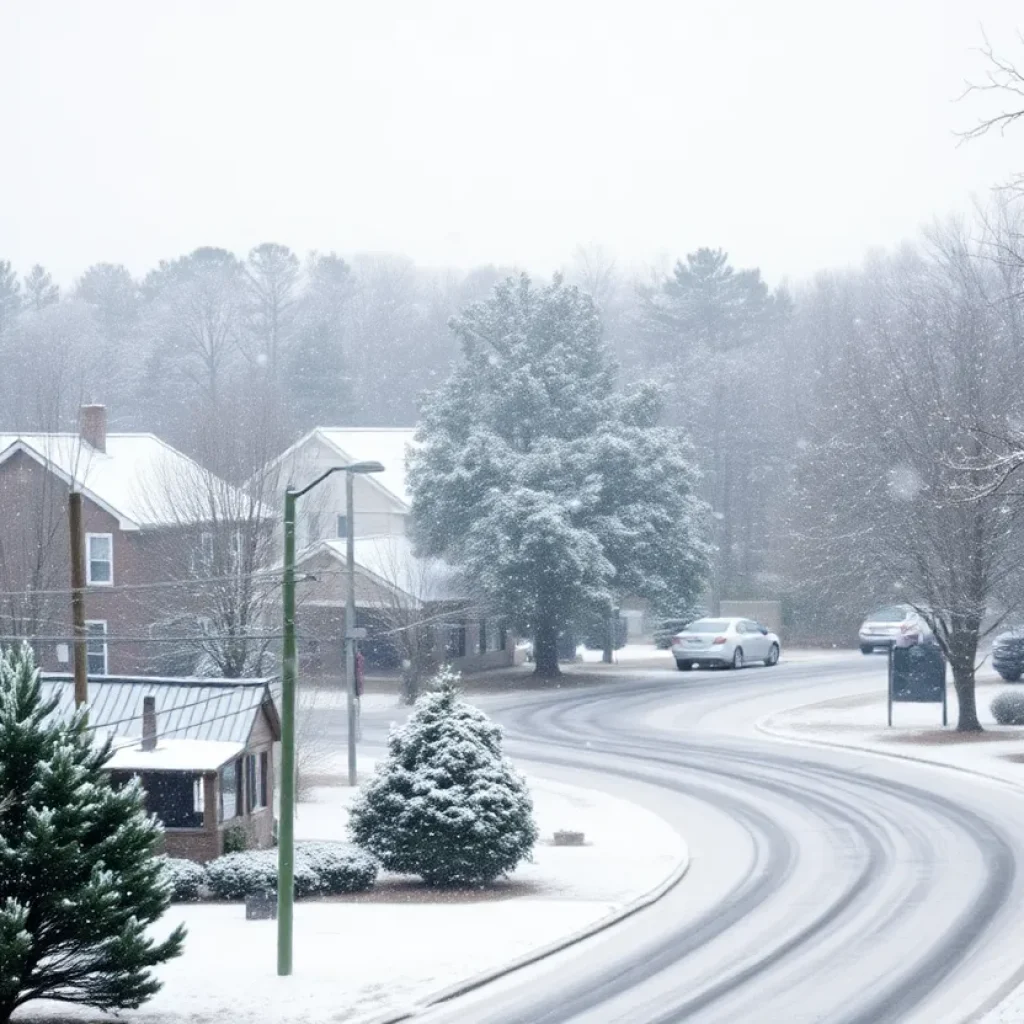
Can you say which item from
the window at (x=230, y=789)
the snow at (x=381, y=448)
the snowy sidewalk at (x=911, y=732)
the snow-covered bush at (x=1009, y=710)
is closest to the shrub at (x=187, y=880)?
the window at (x=230, y=789)

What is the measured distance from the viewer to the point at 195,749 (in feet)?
99.8

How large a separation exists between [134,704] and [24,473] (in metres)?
20.9

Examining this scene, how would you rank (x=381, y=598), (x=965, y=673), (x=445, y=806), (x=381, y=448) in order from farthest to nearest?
(x=381, y=448) → (x=381, y=598) → (x=965, y=673) → (x=445, y=806)

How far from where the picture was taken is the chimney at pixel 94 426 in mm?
53469

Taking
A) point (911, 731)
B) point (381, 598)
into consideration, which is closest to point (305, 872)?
point (911, 731)

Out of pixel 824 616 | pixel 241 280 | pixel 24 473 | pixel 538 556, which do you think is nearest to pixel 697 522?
pixel 538 556

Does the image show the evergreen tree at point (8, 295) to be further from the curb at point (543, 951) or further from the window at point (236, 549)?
the curb at point (543, 951)

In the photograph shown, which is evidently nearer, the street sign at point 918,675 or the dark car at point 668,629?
the street sign at point 918,675

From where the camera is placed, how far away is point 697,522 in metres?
58.0

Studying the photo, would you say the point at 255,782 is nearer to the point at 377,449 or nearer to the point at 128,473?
the point at 128,473

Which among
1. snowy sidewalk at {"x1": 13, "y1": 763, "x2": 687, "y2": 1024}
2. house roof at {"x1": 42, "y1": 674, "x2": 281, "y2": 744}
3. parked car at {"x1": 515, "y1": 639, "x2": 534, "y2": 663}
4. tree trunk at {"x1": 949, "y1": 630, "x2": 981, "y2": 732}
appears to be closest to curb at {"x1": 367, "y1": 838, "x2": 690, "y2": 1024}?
snowy sidewalk at {"x1": 13, "y1": 763, "x2": 687, "y2": 1024}

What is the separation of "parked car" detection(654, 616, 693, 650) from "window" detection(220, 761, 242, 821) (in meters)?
37.9

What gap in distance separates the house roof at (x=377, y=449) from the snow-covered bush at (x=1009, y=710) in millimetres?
28987

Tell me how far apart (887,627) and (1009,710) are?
18.2 metres
